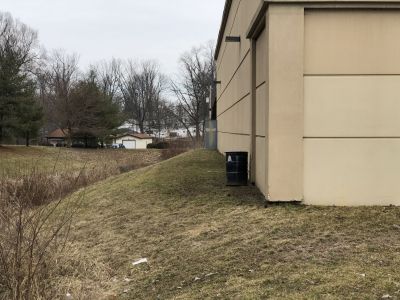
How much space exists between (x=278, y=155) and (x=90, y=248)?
3478 millimetres

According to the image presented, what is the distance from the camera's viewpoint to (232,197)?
9.85m

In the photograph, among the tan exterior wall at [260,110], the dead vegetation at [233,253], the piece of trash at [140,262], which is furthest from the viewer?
the tan exterior wall at [260,110]

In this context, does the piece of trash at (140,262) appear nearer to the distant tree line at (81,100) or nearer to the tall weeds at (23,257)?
the tall weeds at (23,257)

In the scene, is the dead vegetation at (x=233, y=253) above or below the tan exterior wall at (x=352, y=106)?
below

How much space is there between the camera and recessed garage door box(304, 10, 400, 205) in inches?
326

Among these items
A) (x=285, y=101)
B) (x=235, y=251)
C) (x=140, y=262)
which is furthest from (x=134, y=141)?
(x=235, y=251)

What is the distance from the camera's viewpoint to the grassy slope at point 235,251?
4977 mm

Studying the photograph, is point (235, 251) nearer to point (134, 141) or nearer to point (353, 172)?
point (353, 172)

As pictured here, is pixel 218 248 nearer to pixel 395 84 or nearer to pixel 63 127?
pixel 395 84

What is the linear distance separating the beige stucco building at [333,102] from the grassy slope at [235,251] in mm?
518

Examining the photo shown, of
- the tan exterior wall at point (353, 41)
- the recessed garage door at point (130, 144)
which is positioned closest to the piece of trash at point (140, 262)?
the tan exterior wall at point (353, 41)

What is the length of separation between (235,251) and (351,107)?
3428 mm

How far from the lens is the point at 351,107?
8.32 meters

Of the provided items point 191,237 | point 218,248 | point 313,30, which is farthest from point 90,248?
point 313,30
